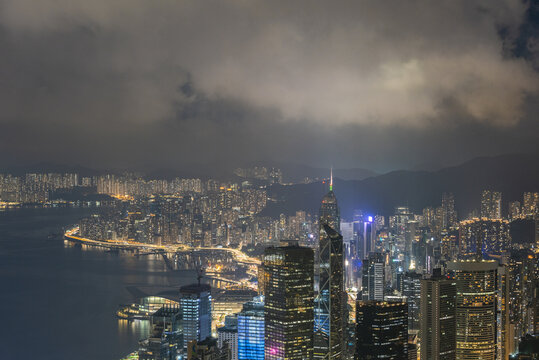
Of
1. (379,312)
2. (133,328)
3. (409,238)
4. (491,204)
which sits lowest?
(133,328)

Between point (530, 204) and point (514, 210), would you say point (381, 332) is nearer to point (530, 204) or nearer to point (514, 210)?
point (530, 204)

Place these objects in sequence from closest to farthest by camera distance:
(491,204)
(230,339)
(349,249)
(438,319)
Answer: (438,319) < (230,339) < (491,204) < (349,249)

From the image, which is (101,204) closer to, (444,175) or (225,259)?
(225,259)

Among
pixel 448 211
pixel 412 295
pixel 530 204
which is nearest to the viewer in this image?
pixel 412 295

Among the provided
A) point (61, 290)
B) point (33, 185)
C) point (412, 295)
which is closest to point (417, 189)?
point (412, 295)

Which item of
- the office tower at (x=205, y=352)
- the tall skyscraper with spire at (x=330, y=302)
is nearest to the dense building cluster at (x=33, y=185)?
the office tower at (x=205, y=352)

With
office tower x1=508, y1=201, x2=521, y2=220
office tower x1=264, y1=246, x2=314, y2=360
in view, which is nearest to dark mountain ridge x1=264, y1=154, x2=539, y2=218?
office tower x1=508, y1=201, x2=521, y2=220

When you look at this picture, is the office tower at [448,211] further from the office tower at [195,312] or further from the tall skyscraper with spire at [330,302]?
the office tower at [195,312]

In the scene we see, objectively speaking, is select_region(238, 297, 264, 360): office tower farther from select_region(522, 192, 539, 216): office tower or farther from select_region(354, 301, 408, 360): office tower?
select_region(522, 192, 539, 216): office tower

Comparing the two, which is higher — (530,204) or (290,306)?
(530,204)
